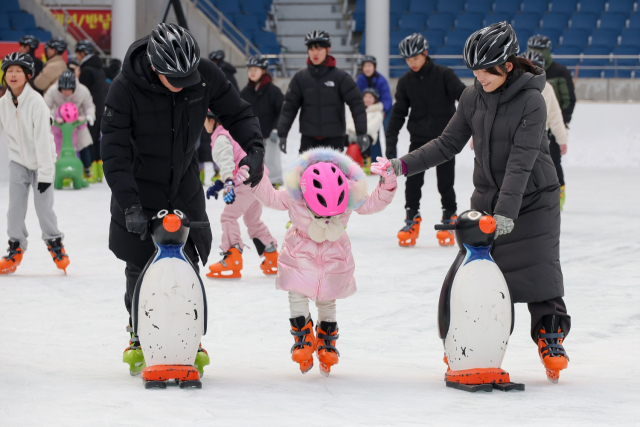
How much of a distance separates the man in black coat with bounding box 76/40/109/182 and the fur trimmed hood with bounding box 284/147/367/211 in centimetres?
917

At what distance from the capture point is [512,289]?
3.62 metres

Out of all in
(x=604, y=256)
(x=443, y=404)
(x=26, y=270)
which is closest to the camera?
(x=443, y=404)

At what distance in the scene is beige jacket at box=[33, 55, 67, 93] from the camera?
12.4 m

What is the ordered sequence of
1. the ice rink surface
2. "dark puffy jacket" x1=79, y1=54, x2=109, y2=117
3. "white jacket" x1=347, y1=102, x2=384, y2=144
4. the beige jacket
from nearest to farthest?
the ice rink surface < the beige jacket < "dark puffy jacket" x1=79, y1=54, x2=109, y2=117 < "white jacket" x1=347, y1=102, x2=384, y2=144

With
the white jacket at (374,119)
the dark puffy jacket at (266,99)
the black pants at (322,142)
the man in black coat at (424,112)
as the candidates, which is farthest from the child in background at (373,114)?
the man in black coat at (424,112)

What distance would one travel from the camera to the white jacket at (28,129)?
602 centimetres

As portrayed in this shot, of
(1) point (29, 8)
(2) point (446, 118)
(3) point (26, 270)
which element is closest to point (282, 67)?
(1) point (29, 8)

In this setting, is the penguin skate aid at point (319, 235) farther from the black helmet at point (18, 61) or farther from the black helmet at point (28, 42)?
the black helmet at point (28, 42)

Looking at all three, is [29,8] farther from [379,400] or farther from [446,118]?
[379,400]

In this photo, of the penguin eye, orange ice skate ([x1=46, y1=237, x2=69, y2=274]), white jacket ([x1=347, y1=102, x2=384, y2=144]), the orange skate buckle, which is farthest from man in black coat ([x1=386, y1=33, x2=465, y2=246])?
white jacket ([x1=347, y1=102, x2=384, y2=144])

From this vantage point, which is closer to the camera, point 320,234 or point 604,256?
point 320,234

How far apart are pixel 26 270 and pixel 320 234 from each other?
3.47 meters

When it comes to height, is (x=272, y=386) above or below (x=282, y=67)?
below

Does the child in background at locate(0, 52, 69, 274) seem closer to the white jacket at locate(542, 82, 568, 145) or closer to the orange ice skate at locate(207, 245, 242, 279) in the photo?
the orange ice skate at locate(207, 245, 242, 279)
